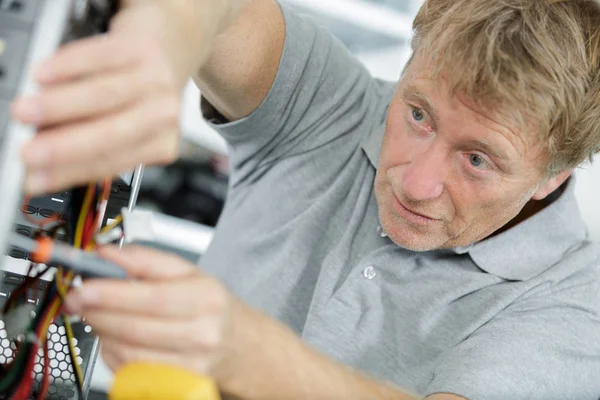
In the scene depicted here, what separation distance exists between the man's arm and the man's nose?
249 mm

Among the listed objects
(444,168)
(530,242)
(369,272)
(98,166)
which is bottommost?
(369,272)

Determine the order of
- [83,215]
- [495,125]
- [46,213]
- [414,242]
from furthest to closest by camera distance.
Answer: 1. [414,242]
2. [495,125]
3. [46,213]
4. [83,215]

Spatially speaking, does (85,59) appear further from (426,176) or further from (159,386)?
(426,176)

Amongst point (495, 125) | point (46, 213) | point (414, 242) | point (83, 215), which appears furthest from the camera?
point (414, 242)

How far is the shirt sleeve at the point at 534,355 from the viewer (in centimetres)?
85

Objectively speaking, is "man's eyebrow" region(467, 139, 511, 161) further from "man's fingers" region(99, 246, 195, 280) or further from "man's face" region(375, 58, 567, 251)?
"man's fingers" region(99, 246, 195, 280)

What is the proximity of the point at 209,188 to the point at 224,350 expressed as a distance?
145 cm

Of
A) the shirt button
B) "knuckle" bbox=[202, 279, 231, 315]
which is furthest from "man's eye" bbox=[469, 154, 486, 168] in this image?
"knuckle" bbox=[202, 279, 231, 315]

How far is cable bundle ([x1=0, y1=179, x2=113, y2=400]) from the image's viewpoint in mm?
474

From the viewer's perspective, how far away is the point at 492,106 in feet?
2.71

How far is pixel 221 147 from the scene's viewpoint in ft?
6.74

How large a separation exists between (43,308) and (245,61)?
0.51 metres

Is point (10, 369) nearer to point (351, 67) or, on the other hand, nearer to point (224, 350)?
point (224, 350)

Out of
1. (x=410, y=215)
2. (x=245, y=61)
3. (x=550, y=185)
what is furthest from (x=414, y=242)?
(x=245, y=61)
